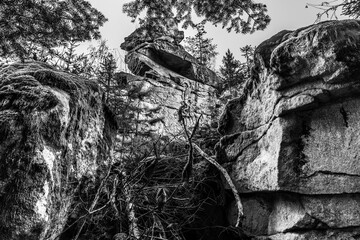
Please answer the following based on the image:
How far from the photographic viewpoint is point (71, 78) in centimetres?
335

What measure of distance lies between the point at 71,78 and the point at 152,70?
697 centimetres

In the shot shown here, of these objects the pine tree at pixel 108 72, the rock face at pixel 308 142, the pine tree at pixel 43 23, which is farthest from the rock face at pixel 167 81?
the rock face at pixel 308 142

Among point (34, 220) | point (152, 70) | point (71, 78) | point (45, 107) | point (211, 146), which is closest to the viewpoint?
point (34, 220)

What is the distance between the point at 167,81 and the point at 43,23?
568 cm

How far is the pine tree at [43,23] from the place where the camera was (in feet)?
14.6

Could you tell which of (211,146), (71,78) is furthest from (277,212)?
(71,78)

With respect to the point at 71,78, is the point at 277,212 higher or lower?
lower

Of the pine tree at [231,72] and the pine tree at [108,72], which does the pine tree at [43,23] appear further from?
the pine tree at [231,72]

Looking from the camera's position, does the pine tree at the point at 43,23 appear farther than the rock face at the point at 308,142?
Yes

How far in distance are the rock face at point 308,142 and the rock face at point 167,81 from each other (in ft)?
13.2

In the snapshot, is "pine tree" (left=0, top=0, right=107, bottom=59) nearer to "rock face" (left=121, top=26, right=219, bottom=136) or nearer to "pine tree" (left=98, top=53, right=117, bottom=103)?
"pine tree" (left=98, top=53, right=117, bottom=103)

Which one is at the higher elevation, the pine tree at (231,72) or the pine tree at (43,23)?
the pine tree at (231,72)

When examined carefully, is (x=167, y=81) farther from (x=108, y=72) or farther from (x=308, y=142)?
(x=308, y=142)

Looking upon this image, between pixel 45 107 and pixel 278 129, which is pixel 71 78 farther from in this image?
pixel 278 129
